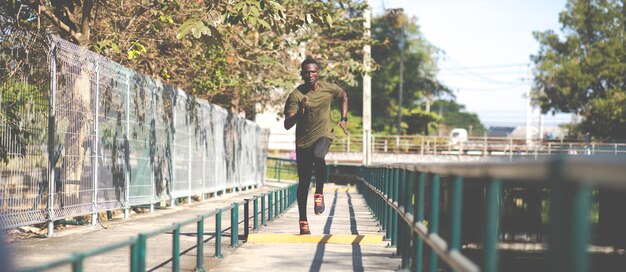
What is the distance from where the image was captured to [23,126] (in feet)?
34.2

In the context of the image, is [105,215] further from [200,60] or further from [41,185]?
[200,60]

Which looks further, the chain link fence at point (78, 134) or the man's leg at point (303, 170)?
the man's leg at point (303, 170)

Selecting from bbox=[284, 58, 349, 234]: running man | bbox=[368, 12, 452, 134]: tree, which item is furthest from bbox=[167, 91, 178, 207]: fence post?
bbox=[368, 12, 452, 134]: tree

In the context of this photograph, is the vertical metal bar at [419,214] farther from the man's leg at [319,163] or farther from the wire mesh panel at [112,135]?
the wire mesh panel at [112,135]

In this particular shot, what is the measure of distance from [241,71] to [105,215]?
11.2 meters

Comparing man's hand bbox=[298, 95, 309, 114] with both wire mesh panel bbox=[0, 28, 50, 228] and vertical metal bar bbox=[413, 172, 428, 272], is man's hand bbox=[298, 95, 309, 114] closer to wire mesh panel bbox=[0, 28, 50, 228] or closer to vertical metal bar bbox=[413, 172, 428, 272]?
wire mesh panel bbox=[0, 28, 50, 228]

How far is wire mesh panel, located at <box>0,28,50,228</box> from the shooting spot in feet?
32.8

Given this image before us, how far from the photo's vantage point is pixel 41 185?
1095cm

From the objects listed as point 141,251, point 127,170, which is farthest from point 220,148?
point 141,251

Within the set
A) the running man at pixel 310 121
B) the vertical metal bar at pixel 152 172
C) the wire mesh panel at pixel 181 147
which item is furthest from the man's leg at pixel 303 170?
the wire mesh panel at pixel 181 147

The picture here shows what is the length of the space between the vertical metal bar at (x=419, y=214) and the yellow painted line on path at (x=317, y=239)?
3.74m

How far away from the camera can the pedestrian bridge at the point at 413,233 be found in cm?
289

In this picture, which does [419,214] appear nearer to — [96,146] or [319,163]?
[319,163]

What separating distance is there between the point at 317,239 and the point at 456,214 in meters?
5.89
